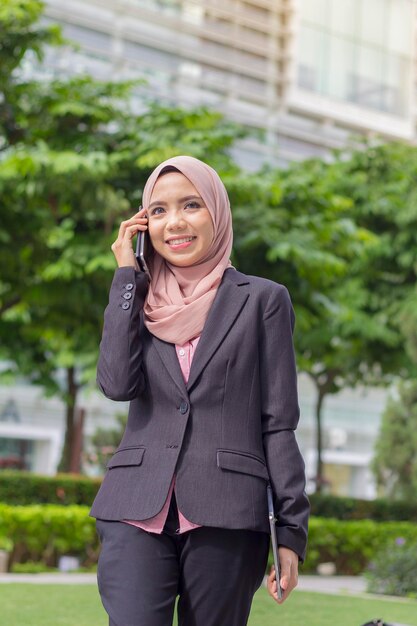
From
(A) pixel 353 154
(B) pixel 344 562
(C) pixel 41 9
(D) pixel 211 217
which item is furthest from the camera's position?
(A) pixel 353 154

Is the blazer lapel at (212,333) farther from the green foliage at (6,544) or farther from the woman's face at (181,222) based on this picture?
the green foliage at (6,544)

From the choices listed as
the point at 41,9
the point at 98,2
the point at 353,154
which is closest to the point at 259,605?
the point at 41,9

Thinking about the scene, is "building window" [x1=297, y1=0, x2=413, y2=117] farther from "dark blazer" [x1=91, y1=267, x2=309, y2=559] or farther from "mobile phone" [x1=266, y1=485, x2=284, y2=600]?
"mobile phone" [x1=266, y1=485, x2=284, y2=600]

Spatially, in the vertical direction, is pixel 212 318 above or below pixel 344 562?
above

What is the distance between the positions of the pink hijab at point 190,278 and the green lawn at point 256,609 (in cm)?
503

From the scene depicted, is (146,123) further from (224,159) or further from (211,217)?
(211,217)

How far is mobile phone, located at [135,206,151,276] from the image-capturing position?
277cm

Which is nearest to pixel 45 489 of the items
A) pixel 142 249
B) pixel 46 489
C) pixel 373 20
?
pixel 46 489

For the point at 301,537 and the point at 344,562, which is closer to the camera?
the point at 301,537

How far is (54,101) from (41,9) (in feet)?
3.49

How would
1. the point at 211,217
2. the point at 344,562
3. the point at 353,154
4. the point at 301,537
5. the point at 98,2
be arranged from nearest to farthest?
the point at 301,537 < the point at 211,217 < the point at 344,562 < the point at 353,154 < the point at 98,2

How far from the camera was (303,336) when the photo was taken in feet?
54.6

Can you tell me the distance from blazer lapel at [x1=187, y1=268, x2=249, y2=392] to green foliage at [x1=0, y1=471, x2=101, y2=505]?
12.6 metres

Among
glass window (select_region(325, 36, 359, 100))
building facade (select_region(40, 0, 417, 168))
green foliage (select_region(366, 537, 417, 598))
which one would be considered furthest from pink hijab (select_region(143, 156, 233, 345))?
glass window (select_region(325, 36, 359, 100))
